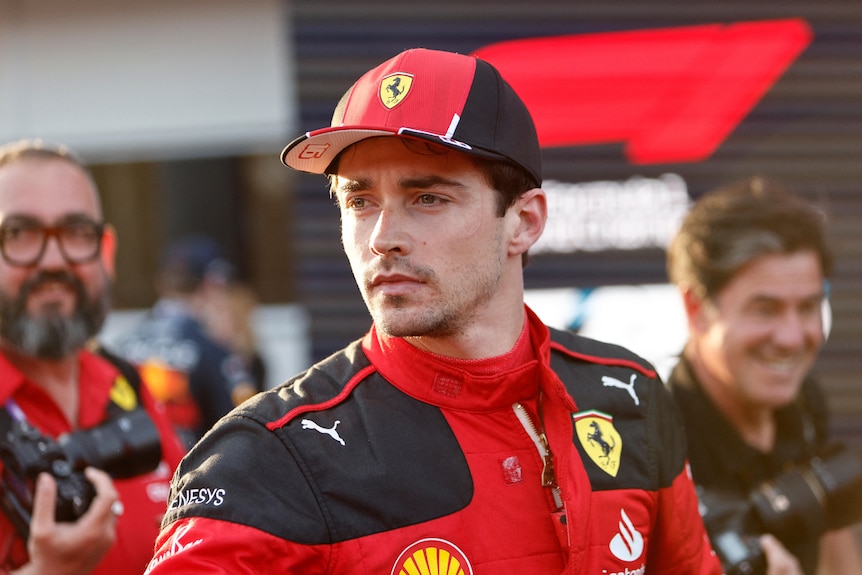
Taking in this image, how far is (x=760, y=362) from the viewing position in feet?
10.5

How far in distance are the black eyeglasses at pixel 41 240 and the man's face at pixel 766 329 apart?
190cm

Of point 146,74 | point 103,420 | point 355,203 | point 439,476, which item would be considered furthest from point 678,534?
A: point 146,74

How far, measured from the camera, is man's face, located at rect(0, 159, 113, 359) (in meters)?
3.00

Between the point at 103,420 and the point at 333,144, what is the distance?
1.32m

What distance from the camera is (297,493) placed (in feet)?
6.11

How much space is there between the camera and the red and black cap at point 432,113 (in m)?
2.01

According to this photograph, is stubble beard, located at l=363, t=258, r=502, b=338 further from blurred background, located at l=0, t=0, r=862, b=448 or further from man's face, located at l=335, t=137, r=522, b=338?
blurred background, located at l=0, t=0, r=862, b=448

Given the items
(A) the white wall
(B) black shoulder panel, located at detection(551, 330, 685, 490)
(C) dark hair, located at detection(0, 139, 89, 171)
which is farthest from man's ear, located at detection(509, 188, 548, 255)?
(A) the white wall

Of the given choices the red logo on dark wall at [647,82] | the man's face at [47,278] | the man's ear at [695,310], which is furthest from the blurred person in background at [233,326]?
the man's ear at [695,310]

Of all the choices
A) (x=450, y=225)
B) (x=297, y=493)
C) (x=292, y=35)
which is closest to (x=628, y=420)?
(x=450, y=225)

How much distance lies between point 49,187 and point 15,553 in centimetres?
105

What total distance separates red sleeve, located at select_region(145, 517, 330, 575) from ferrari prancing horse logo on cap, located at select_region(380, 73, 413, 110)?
82cm

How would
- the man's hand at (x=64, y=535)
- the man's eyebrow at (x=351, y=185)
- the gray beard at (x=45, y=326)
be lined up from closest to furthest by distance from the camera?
the man's eyebrow at (x=351, y=185)
the man's hand at (x=64, y=535)
the gray beard at (x=45, y=326)

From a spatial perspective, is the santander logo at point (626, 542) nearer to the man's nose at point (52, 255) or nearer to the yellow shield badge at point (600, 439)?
the yellow shield badge at point (600, 439)
